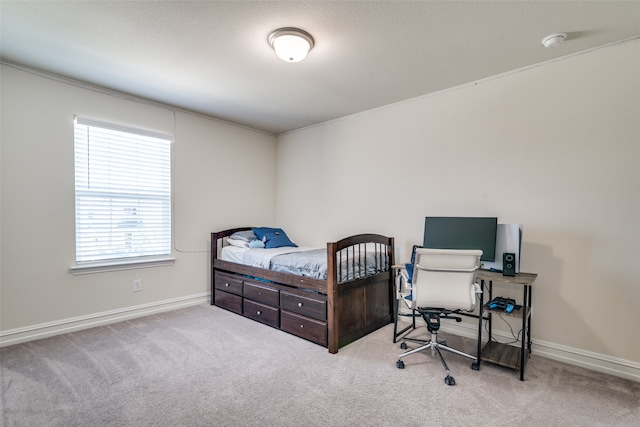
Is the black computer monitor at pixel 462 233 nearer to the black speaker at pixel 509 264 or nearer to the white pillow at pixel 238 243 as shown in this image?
the black speaker at pixel 509 264

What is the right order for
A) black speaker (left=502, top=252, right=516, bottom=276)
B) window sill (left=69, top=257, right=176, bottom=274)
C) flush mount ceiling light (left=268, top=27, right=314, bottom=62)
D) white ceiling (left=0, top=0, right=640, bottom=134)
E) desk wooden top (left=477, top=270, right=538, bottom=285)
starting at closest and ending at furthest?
1. white ceiling (left=0, top=0, right=640, bottom=134)
2. flush mount ceiling light (left=268, top=27, right=314, bottom=62)
3. desk wooden top (left=477, top=270, right=538, bottom=285)
4. black speaker (left=502, top=252, right=516, bottom=276)
5. window sill (left=69, top=257, right=176, bottom=274)

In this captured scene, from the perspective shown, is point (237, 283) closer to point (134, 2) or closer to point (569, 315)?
point (134, 2)

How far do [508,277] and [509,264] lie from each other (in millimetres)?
108

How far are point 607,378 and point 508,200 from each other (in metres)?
1.47

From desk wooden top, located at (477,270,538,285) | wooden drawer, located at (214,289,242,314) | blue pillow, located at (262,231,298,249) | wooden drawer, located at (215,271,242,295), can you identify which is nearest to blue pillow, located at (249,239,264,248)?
blue pillow, located at (262,231,298,249)

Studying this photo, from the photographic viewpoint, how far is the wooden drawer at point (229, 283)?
360 centimetres

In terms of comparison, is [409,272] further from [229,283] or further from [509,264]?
[229,283]

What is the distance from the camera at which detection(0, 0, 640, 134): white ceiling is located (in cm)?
194

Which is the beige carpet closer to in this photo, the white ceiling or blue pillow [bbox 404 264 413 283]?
blue pillow [bbox 404 264 413 283]

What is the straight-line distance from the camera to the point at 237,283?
361 cm

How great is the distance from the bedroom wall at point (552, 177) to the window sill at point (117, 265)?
8.75 feet

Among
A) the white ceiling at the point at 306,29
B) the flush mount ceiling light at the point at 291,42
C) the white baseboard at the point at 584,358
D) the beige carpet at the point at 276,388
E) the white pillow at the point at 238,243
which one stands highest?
the white ceiling at the point at 306,29

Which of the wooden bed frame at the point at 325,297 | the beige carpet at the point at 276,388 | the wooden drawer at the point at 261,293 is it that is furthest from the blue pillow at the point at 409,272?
the wooden drawer at the point at 261,293

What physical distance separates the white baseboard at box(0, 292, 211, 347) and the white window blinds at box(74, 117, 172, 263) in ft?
1.92
